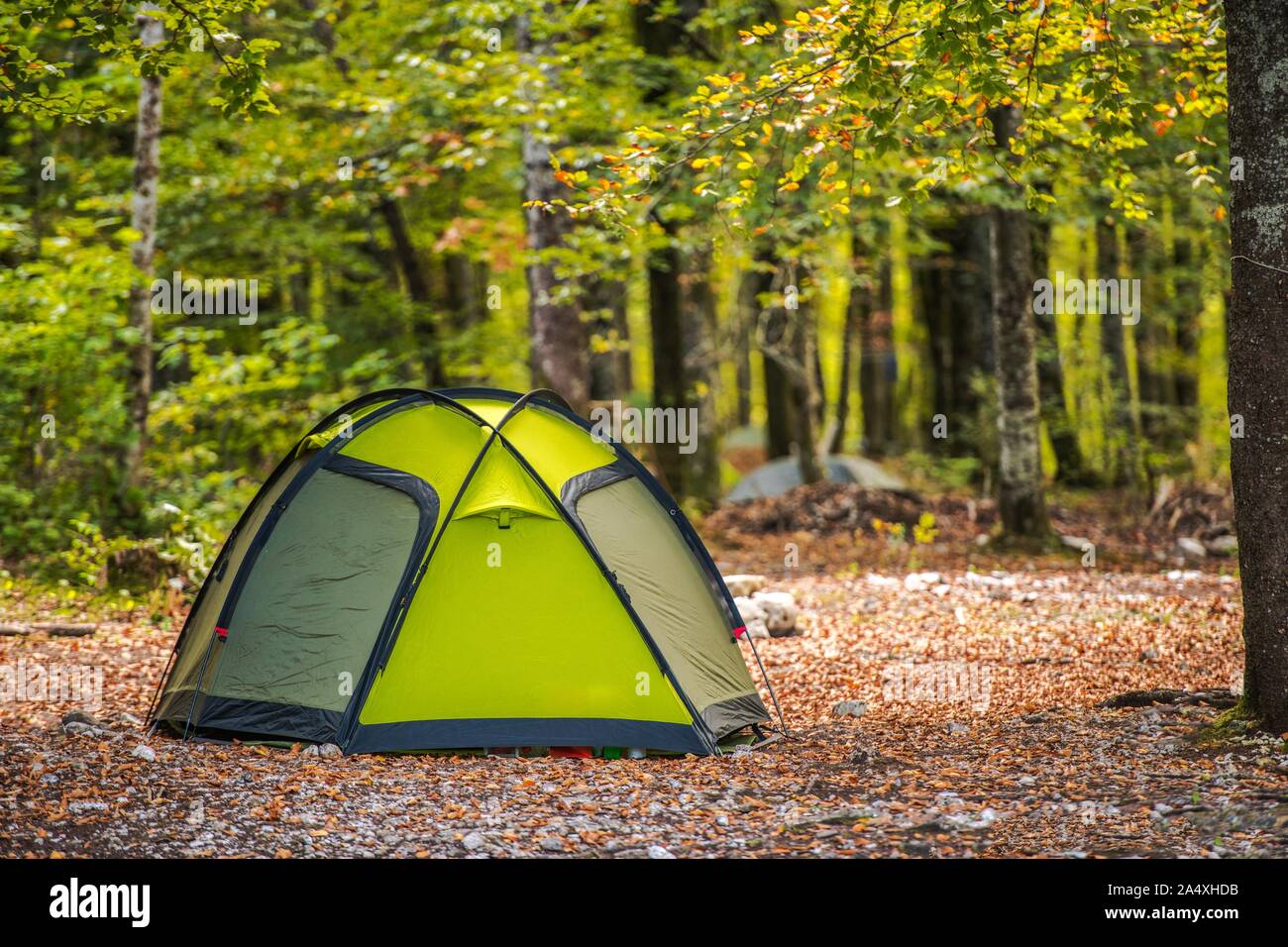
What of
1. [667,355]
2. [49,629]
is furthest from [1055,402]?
[49,629]

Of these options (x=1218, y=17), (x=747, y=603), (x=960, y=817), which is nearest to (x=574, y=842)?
(x=960, y=817)

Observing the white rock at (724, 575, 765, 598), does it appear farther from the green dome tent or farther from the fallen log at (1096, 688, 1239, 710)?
the fallen log at (1096, 688, 1239, 710)

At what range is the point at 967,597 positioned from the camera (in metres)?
10.7

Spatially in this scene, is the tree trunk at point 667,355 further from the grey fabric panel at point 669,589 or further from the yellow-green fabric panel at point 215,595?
the yellow-green fabric panel at point 215,595

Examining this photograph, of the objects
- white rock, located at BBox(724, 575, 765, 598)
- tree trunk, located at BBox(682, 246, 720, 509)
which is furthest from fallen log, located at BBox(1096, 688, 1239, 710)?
tree trunk, located at BBox(682, 246, 720, 509)

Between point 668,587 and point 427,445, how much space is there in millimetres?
1639

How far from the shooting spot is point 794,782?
19.2 feet

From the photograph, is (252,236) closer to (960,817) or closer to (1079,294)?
(1079,294)

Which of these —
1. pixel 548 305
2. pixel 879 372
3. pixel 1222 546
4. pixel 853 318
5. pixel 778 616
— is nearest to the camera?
pixel 778 616

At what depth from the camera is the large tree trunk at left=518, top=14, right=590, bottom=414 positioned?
486 inches

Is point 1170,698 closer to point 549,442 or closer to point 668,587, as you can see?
point 668,587

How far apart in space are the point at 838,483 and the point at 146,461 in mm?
8875

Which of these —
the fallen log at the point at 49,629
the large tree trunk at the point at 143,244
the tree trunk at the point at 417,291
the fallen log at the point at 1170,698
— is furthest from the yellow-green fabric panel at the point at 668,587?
the tree trunk at the point at 417,291
